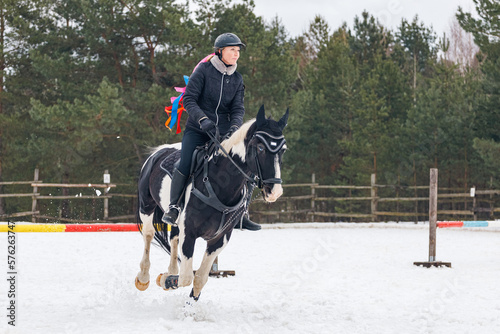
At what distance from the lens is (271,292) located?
675cm

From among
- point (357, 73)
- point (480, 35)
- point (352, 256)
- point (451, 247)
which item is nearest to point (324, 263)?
point (352, 256)

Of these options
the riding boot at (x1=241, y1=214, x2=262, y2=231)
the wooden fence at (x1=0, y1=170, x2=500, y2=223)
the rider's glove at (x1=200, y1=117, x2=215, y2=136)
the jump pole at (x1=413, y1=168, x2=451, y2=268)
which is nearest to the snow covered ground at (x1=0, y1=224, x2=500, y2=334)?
the jump pole at (x1=413, y1=168, x2=451, y2=268)

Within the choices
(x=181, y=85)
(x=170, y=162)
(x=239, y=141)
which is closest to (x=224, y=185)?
(x=239, y=141)

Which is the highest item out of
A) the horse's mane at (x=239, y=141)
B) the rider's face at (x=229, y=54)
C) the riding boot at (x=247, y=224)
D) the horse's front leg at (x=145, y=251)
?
the rider's face at (x=229, y=54)

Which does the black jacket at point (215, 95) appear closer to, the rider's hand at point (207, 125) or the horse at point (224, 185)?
the rider's hand at point (207, 125)

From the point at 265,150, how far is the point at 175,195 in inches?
44.6

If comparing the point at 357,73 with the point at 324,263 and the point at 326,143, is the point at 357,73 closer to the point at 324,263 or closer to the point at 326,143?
the point at 326,143

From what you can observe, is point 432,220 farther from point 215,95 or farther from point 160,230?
point 215,95

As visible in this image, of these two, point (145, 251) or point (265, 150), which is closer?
point (265, 150)

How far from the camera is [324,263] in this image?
31.6 ft

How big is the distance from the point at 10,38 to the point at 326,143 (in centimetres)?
1342

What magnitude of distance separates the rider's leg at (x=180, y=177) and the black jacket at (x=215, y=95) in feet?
→ 0.41

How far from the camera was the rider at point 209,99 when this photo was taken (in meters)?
5.27

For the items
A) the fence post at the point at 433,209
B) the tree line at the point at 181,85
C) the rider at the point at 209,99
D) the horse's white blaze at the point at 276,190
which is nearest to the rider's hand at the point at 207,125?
the rider at the point at 209,99
